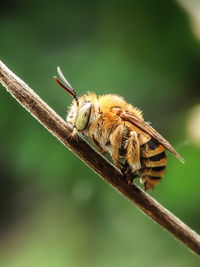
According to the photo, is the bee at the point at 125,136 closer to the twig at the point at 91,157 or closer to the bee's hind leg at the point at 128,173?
the bee's hind leg at the point at 128,173

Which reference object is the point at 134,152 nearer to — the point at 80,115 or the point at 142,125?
the point at 142,125

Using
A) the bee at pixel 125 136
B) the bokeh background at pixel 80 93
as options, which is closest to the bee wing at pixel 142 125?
the bee at pixel 125 136

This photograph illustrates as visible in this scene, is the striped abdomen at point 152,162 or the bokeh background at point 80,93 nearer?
the striped abdomen at point 152,162

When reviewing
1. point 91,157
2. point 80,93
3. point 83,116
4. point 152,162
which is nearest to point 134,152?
point 152,162

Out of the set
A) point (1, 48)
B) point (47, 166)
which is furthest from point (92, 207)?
point (1, 48)

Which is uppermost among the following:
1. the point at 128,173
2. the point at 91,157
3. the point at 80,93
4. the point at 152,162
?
the point at 80,93

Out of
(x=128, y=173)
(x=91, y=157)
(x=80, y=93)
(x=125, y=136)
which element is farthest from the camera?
(x=80, y=93)

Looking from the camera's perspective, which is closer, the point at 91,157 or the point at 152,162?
the point at 91,157
